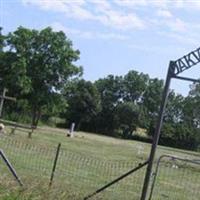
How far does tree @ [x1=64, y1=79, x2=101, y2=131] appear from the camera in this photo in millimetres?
100375

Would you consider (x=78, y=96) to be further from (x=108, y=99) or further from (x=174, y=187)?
(x=174, y=187)

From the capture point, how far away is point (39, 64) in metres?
73.0

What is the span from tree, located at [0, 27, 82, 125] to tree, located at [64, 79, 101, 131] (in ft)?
85.6

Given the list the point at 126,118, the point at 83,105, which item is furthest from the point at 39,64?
the point at 126,118

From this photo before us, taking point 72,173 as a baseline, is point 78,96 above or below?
above

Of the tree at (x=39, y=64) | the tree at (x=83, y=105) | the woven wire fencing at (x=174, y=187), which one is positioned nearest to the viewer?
the woven wire fencing at (x=174, y=187)

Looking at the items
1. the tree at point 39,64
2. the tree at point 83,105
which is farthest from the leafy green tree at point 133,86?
the tree at point 39,64

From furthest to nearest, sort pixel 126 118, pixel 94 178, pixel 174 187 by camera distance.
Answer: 1. pixel 126 118
2. pixel 174 187
3. pixel 94 178

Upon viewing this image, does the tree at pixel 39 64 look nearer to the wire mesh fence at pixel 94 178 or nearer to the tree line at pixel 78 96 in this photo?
the tree line at pixel 78 96

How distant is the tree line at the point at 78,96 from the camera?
71.4 metres

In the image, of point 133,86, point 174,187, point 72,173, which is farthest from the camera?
point 133,86

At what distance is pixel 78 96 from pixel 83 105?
1.66 metres

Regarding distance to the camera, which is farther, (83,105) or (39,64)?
(83,105)

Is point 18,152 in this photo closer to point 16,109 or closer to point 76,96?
point 16,109
